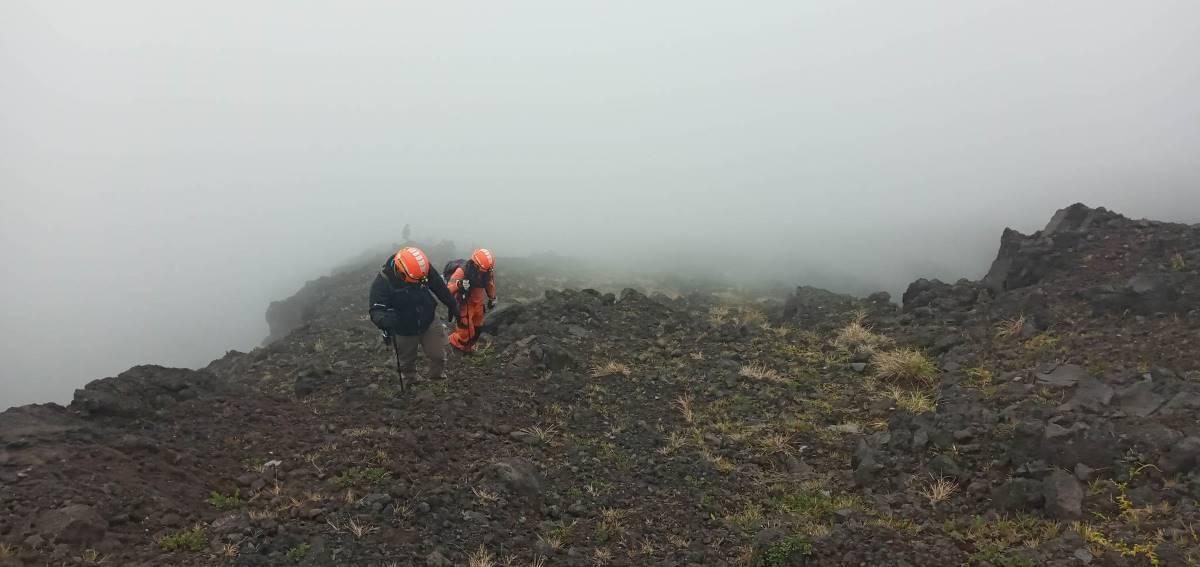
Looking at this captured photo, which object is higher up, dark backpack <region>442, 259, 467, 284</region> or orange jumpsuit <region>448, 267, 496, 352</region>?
dark backpack <region>442, 259, 467, 284</region>

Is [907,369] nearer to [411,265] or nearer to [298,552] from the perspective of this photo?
[411,265]

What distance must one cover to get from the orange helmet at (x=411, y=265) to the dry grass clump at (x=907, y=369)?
8.49 meters

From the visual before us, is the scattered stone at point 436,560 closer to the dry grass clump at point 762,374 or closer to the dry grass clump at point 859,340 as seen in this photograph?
the dry grass clump at point 762,374

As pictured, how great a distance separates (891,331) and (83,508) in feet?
47.2

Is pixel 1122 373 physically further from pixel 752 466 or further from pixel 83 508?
pixel 83 508

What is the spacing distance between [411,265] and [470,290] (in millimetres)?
3269

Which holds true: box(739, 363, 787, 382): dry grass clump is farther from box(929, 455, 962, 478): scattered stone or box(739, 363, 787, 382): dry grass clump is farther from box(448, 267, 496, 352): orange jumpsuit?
box(448, 267, 496, 352): orange jumpsuit

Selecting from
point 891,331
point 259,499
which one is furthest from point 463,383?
point 891,331

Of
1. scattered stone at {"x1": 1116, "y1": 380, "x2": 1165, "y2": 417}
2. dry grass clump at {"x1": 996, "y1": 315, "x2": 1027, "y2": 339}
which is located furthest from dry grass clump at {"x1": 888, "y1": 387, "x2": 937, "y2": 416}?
dry grass clump at {"x1": 996, "y1": 315, "x2": 1027, "y2": 339}

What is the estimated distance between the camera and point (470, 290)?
13227 millimetres

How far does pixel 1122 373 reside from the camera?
8797 mm

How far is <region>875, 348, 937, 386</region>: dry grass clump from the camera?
36.0ft

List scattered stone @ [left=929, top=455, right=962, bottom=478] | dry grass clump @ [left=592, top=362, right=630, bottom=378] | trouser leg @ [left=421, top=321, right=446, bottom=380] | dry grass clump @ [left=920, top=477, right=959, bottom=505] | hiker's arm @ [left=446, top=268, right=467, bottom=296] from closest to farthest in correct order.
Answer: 1. dry grass clump @ [left=920, top=477, right=959, bottom=505]
2. scattered stone @ [left=929, top=455, right=962, bottom=478]
3. trouser leg @ [left=421, top=321, right=446, bottom=380]
4. dry grass clump @ [left=592, top=362, right=630, bottom=378]
5. hiker's arm @ [left=446, top=268, right=467, bottom=296]

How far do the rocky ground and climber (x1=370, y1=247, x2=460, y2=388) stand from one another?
2.85 ft
